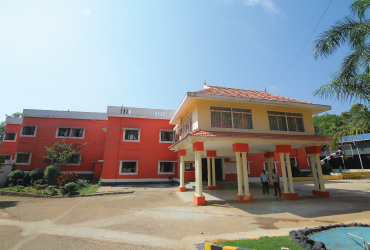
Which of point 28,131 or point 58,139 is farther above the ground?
point 28,131

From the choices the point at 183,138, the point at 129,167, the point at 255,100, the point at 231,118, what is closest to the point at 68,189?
the point at 129,167

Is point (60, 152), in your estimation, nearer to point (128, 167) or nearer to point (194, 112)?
point (128, 167)

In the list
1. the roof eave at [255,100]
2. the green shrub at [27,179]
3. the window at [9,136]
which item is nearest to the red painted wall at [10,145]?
the window at [9,136]

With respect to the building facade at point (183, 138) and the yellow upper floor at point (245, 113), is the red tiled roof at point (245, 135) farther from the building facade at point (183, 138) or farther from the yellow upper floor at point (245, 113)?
the yellow upper floor at point (245, 113)

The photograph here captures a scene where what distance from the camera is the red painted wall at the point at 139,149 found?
16.8 metres

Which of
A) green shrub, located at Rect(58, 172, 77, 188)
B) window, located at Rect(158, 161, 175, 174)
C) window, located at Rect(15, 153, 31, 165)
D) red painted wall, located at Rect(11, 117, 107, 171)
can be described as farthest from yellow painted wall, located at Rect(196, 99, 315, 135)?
window, located at Rect(15, 153, 31, 165)

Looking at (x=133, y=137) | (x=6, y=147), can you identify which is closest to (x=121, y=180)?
(x=133, y=137)

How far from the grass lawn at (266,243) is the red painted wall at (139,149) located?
45.6 feet

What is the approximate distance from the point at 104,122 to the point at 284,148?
746 inches

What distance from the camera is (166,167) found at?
18156mm

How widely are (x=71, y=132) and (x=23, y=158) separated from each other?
522cm

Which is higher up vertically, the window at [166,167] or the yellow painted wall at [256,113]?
the yellow painted wall at [256,113]

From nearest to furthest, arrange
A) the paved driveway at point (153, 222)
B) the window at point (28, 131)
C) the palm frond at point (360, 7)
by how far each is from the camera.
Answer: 1. the paved driveway at point (153, 222)
2. the palm frond at point (360, 7)
3. the window at point (28, 131)

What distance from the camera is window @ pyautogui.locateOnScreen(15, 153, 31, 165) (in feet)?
62.4
